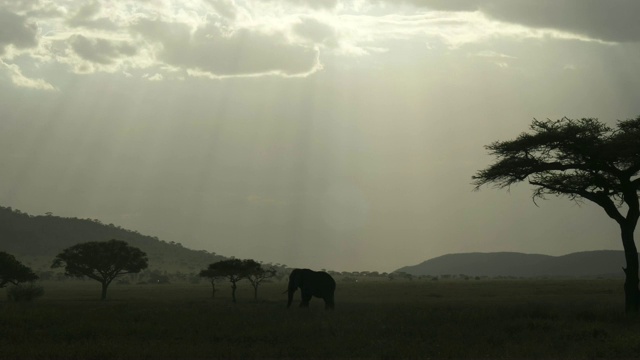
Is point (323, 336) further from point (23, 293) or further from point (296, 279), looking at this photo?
point (23, 293)

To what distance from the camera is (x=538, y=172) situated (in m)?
35.3

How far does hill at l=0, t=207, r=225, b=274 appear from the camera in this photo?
6280 inches

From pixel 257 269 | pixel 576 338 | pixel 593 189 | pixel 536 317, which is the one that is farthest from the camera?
pixel 257 269

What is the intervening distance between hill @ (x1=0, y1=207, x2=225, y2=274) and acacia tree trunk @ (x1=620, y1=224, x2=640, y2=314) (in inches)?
5098

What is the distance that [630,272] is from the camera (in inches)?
1257

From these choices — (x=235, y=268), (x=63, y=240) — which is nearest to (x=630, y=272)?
(x=235, y=268)

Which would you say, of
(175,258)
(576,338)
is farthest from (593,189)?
(175,258)

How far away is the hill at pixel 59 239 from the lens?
159500mm

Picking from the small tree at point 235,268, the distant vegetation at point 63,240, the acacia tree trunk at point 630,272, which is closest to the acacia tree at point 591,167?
the acacia tree trunk at point 630,272

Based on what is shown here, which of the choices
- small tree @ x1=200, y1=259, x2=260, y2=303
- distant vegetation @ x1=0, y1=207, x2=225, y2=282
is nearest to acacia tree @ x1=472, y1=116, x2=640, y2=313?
small tree @ x1=200, y1=259, x2=260, y2=303

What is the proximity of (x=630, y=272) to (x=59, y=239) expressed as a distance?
157975mm

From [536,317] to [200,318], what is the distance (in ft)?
42.8

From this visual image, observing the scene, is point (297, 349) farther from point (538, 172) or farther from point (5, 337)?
point (538, 172)

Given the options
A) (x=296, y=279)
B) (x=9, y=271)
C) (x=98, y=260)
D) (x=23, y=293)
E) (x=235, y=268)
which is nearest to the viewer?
(x=296, y=279)
